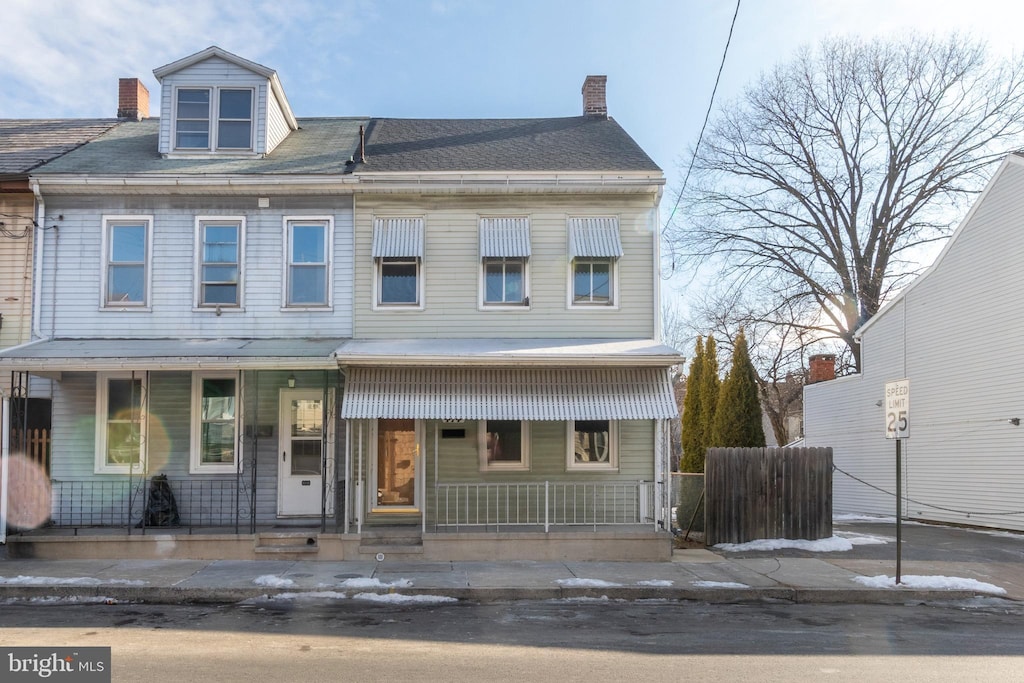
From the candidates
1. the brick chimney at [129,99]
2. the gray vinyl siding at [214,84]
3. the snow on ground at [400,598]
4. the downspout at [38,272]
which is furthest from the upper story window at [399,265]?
Answer: the brick chimney at [129,99]

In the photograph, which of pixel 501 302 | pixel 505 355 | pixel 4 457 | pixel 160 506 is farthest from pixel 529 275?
pixel 4 457

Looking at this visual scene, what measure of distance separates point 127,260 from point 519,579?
341 inches

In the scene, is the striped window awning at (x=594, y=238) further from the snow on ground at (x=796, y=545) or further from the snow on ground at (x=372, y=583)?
the snow on ground at (x=372, y=583)

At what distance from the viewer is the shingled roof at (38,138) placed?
47.6 feet

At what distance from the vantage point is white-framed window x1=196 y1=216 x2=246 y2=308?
552 inches

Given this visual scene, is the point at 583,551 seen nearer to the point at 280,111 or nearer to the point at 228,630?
the point at 228,630

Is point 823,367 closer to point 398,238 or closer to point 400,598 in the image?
point 398,238

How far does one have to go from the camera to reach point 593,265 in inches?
563

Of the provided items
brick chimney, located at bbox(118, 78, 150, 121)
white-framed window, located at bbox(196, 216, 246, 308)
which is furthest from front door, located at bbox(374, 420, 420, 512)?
brick chimney, located at bbox(118, 78, 150, 121)

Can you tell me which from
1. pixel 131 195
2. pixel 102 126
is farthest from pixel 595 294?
pixel 102 126

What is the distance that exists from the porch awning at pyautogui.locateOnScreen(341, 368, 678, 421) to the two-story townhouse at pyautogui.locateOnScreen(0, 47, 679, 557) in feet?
0.25

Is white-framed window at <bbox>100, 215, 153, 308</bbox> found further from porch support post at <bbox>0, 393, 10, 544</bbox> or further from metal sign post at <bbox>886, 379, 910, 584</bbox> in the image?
metal sign post at <bbox>886, 379, 910, 584</bbox>

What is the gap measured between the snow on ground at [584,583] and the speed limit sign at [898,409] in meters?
4.21

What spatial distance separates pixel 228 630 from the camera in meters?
8.25
